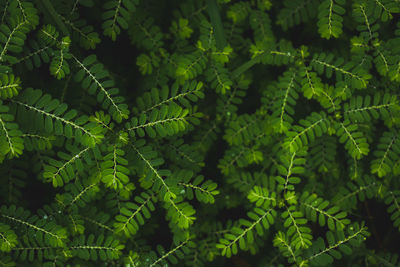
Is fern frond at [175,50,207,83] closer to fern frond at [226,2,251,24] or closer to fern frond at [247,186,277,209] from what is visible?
fern frond at [226,2,251,24]

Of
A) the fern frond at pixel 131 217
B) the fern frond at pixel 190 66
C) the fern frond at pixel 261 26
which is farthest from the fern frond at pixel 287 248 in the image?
the fern frond at pixel 261 26

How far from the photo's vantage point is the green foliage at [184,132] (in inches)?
66.1

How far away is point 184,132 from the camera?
6.39 ft

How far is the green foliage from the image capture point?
5.51 feet

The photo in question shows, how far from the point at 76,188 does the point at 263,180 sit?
969 millimetres

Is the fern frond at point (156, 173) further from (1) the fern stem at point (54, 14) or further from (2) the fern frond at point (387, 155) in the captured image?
(2) the fern frond at point (387, 155)

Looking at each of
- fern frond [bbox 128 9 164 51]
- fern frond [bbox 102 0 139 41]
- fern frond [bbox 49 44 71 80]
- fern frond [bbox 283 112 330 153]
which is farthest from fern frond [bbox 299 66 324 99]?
fern frond [bbox 49 44 71 80]

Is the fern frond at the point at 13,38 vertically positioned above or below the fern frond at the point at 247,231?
above

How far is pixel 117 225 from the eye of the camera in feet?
5.70

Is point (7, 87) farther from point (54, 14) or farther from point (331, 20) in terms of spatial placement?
point (331, 20)

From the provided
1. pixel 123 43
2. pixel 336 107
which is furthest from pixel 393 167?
pixel 123 43

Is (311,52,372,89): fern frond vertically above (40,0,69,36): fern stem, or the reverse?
(40,0,69,36): fern stem

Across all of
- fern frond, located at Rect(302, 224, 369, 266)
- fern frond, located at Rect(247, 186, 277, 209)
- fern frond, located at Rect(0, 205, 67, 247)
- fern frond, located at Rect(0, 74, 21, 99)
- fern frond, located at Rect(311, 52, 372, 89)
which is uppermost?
fern frond, located at Rect(0, 74, 21, 99)

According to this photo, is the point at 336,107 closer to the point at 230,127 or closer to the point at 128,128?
the point at 230,127
